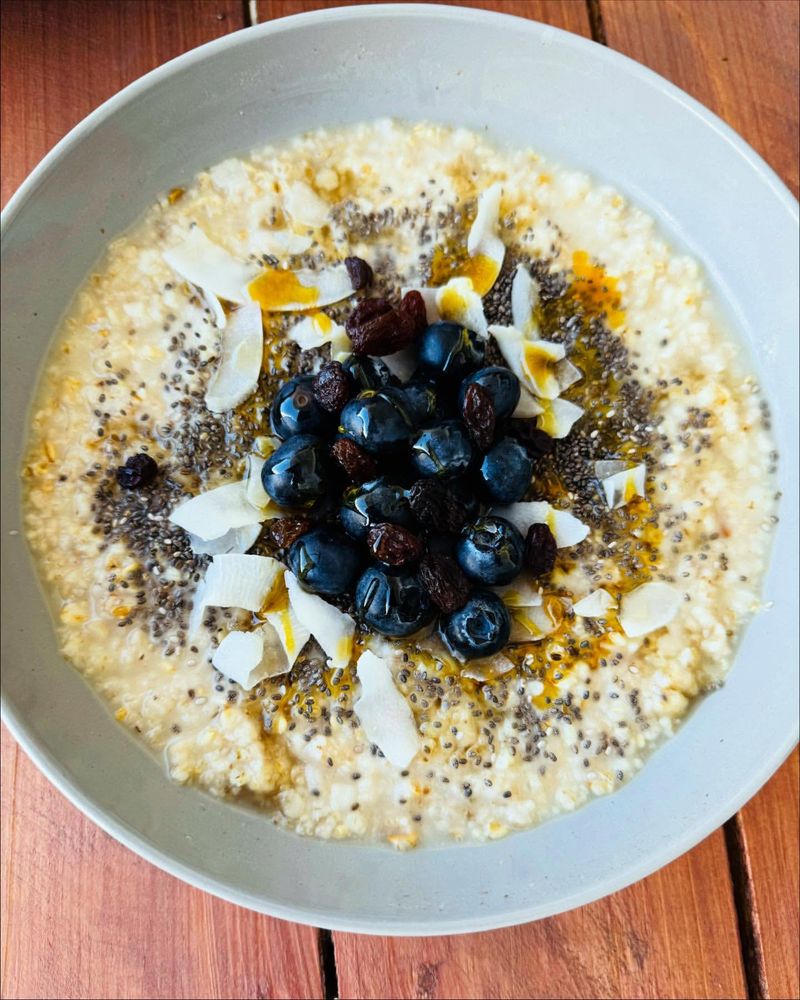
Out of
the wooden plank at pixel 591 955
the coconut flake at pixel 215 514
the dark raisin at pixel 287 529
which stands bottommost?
the wooden plank at pixel 591 955

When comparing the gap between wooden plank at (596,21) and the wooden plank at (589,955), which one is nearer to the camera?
the wooden plank at (589,955)

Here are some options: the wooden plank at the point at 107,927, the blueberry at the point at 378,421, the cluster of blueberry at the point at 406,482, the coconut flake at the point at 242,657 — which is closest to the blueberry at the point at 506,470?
the cluster of blueberry at the point at 406,482

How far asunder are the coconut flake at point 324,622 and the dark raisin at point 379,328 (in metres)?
0.30

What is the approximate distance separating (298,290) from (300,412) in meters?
0.18

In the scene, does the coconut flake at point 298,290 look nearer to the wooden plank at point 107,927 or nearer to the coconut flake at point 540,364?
the coconut flake at point 540,364

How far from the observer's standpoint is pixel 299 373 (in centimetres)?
103

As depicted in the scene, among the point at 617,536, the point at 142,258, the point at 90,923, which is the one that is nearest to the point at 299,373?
the point at 142,258

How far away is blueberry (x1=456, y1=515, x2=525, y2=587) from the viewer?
0.94 metres

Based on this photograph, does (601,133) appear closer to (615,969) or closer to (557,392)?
(557,392)

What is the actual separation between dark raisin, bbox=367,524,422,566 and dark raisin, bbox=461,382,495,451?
0.15m

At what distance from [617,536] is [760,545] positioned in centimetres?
20

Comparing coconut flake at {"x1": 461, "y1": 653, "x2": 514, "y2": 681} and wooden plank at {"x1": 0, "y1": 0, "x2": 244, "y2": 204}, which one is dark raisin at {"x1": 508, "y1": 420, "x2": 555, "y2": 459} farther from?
wooden plank at {"x1": 0, "y1": 0, "x2": 244, "y2": 204}

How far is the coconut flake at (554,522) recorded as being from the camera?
98cm

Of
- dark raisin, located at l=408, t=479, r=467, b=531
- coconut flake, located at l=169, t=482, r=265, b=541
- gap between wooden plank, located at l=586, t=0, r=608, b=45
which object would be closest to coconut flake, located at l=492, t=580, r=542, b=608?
dark raisin, located at l=408, t=479, r=467, b=531
